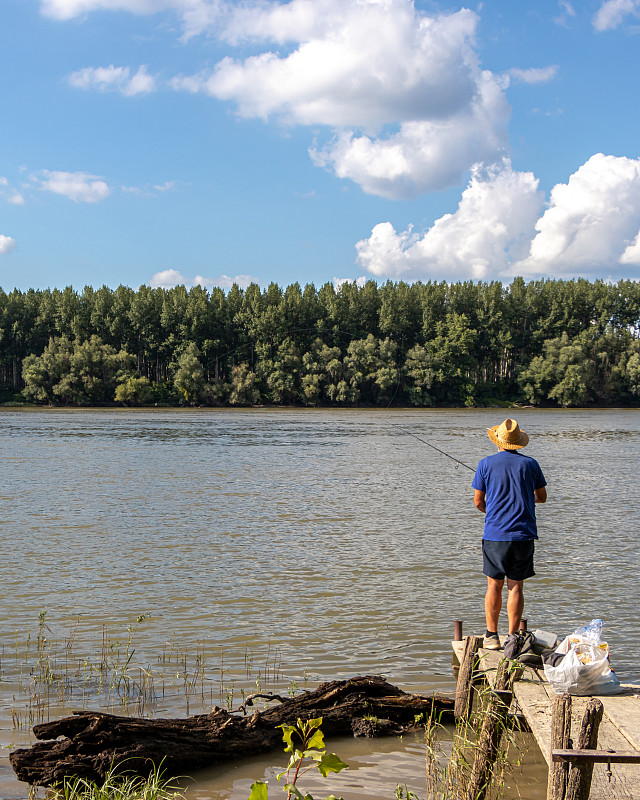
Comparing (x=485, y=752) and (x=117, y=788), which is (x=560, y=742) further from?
(x=117, y=788)

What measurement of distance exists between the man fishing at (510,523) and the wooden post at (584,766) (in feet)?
9.64

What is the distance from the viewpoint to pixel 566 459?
33.6m

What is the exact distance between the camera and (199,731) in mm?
5840

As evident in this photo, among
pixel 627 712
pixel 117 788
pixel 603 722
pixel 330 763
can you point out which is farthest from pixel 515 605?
pixel 330 763

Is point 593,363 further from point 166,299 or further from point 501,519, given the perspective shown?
point 501,519

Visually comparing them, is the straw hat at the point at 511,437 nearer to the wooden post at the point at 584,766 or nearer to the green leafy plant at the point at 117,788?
the wooden post at the point at 584,766

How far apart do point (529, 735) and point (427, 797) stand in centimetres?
153

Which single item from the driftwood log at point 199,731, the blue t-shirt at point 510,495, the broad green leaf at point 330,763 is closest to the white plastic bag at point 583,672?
the driftwood log at point 199,731

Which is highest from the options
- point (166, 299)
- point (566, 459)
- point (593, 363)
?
point (166, 299)

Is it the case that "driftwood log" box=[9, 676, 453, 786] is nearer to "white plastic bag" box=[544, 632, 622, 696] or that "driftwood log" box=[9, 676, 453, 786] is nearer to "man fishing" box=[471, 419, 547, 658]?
"man fishing" box=[471, 419, 547, 658]

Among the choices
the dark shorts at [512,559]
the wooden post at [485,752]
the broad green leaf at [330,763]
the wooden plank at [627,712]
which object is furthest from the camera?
the dark shorts at [512,559]

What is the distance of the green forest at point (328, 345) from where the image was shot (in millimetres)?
101125

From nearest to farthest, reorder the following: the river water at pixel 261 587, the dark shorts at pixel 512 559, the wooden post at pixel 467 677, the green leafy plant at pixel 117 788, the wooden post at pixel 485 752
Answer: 1. the green leafy plant at pixel 117 788
2. the wooden post at pixel 485 752
3. the wooden post at pixel 467 677
4. the dark shorts at pixel 512 559
5. the river water at pixel 261 587

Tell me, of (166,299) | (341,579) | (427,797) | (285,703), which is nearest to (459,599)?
(341,579)
